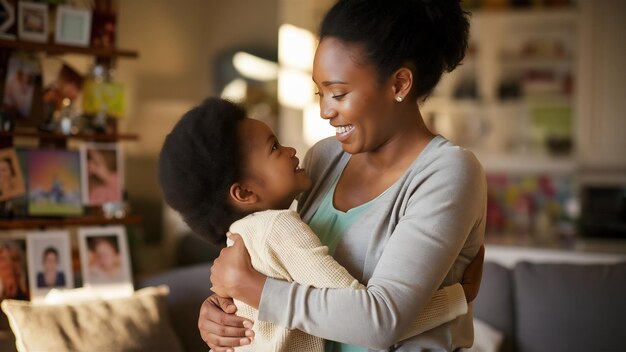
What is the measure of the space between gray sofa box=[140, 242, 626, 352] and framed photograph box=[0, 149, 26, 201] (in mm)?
734

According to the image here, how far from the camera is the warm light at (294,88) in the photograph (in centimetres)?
517

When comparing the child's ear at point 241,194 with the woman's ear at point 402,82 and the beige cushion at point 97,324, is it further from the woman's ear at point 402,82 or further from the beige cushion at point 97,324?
the beige cushion at point 97,324

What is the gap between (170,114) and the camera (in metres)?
6.07

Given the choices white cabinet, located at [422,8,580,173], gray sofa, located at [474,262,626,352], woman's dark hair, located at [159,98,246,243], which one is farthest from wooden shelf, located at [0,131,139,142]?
white cabinet, located at [422,8,580,173]

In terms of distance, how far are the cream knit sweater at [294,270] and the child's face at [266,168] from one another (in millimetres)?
81

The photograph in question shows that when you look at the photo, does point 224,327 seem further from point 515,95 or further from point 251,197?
point 515,95

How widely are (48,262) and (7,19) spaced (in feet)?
2.83

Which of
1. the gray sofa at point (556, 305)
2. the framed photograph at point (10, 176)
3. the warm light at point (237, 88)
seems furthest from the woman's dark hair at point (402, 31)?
the warm light at point (237, 88)

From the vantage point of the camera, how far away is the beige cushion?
2395mm

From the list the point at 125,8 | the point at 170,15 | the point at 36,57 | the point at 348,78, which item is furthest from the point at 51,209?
the point at 170,15

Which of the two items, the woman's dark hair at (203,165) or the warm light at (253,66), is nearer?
the woman's dark hair at (203,165)

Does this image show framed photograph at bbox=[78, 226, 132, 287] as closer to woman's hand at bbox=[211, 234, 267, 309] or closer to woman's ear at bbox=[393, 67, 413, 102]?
woman's hand at bbox=[211, 234, 267, 309]

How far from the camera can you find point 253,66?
6.32 metres

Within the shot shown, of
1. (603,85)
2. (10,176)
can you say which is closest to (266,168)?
(10,176)
